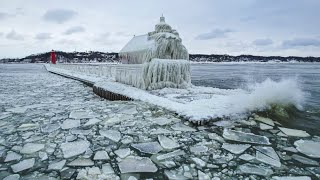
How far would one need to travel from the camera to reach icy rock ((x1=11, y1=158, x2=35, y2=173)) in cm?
355

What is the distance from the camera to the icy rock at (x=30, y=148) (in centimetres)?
414

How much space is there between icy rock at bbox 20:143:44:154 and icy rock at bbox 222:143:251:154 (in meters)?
3.12

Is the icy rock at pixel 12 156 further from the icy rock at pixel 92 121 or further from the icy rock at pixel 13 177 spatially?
the icy rock at pixel 92 121

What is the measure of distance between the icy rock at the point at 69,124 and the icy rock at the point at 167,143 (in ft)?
6.59

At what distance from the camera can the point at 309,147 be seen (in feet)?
14.3

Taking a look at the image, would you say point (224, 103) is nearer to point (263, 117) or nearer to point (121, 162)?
point (263, 117)

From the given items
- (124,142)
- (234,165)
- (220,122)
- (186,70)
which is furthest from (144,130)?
(186,70)

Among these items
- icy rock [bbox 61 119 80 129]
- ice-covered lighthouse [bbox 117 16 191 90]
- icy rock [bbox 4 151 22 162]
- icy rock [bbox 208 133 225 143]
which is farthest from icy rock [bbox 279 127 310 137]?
ice-covered lighthouse [bbox 117 16 191 90]

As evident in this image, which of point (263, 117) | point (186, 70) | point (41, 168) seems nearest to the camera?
point (41, 168)

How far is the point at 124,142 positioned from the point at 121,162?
0.78 m

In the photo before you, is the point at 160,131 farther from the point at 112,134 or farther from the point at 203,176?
the point at 203,176

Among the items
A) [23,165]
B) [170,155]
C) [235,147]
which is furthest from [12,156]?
[235,147]

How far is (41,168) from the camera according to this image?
11.7 feet

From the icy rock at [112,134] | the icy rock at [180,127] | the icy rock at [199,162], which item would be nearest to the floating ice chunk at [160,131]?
the icy rock at [180,127]
